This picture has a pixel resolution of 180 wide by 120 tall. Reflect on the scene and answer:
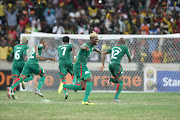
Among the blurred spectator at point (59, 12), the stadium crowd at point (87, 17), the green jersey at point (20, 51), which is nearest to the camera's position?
the green jersey at point (20, 51)

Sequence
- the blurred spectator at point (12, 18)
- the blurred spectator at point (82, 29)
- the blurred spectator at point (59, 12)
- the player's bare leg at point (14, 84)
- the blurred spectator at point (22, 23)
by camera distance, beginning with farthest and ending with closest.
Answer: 1. the blurred spectator at point (59, 12)
2. the blurred spectator at point (12, 18)
3. the blurred spectator at point (22, 23)
4. the blurred spectator at point (82, 29)
5. the player's bare leg at point (14, 84)

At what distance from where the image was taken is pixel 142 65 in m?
19.0

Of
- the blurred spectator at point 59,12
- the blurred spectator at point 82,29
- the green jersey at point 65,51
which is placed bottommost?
the green jersey at point 65,51

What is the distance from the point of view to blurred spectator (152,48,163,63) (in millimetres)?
18875

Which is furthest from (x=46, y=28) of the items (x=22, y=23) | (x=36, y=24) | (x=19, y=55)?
(x=19, y=55)

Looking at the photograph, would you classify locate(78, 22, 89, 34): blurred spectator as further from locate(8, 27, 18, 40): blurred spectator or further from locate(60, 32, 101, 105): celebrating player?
locate(60, 32, 101, 105): celebrating player

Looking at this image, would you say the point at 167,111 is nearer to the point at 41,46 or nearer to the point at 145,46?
the point at 41,46

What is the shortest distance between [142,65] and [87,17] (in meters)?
6.31

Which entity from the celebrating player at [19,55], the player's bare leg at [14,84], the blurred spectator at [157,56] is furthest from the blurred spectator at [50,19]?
the player's bare leg at [14,84]

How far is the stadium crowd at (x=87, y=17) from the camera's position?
75.3ft

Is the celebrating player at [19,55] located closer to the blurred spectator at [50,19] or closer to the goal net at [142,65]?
the goal net at [142,65]

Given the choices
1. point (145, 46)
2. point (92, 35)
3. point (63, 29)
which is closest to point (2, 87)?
point (63, 29)

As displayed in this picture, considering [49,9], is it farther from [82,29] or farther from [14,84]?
[14,84]

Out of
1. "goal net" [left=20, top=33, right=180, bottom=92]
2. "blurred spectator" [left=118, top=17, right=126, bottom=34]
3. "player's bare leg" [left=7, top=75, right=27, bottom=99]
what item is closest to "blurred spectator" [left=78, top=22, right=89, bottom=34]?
"blurred spectator" [left=118, top=17, right=126, bottom=34]
